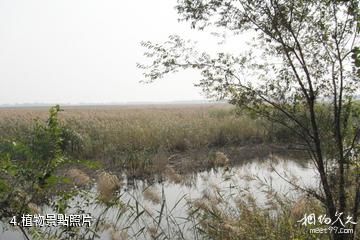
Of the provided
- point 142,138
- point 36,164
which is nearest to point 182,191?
point 142,138

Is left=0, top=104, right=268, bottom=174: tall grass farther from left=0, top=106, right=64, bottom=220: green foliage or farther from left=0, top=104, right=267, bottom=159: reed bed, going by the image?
left=0, top=106, right=64, bottom=220: green foliage

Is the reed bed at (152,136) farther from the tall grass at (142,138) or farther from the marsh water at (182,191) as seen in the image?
the marsh water at (182,191)

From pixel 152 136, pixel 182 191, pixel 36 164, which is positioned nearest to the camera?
pixel 36 164

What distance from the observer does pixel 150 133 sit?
14.8 meters

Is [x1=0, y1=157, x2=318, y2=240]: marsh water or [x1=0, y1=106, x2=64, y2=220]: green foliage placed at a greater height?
[x1=0, y1=106, x2=64, y2=220]: green foliage

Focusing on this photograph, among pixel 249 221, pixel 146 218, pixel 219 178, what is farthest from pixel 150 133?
pixel 249 221

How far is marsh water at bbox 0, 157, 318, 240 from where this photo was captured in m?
5.93

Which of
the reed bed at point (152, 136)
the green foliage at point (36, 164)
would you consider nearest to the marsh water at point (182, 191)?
the green foliage at point (36, 164)

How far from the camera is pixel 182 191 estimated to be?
922 cm

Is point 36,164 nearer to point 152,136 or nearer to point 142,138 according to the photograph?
point 142,138

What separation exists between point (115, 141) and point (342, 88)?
1126 centimetres

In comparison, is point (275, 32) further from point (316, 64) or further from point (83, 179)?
point (83, 179)

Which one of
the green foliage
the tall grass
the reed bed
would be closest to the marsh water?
the green foliage

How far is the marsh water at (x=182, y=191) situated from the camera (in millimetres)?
5930
